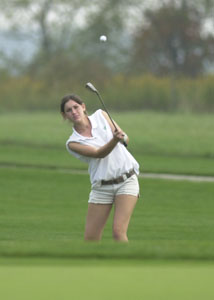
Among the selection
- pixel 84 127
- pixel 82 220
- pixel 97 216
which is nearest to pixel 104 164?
pixel 84 127

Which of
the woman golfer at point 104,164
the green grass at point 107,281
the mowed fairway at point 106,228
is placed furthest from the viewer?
the woman golfer at point 104,164

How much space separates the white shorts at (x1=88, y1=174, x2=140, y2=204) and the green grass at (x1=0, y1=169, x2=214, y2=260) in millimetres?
483

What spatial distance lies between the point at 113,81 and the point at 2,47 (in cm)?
2089

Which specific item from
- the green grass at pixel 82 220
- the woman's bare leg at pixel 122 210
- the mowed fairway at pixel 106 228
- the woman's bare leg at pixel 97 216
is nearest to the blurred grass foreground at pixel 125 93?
the mowed fairway at pixel 106 228

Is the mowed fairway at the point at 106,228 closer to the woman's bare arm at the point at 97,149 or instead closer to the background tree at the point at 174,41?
the woman's bare arm at the point at 97,149

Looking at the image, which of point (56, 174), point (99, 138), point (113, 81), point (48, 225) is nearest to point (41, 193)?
point (56, 174)

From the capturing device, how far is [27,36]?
255 feet

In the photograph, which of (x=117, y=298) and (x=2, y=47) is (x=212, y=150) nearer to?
(x=117, y=298)

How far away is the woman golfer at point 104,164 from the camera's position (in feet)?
30.3

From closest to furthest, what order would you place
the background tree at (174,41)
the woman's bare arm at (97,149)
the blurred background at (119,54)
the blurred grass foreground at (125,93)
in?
the woman's bare arm at (97,149) → the blurred grass foreground at (125,93) → the blurred background at (119,54) → the background tree at (174,41)

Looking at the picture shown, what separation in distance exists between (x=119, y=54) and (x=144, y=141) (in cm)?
3329

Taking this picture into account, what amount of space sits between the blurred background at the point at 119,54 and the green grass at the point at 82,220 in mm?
31288

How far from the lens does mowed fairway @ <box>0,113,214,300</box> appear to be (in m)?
5.82

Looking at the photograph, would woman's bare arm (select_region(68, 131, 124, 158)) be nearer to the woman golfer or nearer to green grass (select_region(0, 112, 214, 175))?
the woman golfer
